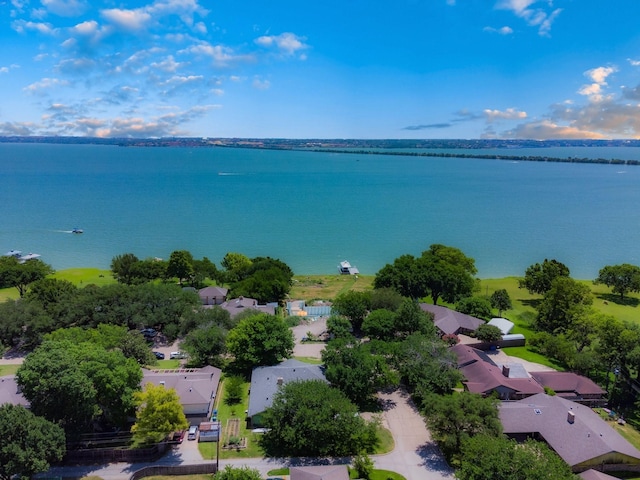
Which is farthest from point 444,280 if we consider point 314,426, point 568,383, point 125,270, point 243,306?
point 125,270

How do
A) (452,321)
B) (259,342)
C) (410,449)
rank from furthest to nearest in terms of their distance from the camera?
(452,321)
(259,342)
(410,449)

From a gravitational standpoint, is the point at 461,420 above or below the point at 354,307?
below

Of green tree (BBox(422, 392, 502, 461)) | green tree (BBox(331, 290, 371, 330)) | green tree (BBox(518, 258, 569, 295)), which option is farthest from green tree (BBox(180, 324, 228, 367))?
green tree (BBox(518, 258, 569, 295))

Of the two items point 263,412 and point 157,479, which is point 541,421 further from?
point 157,479

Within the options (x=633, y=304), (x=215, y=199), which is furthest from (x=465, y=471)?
(x=215, y=199)

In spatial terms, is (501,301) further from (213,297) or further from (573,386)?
(213,297)
